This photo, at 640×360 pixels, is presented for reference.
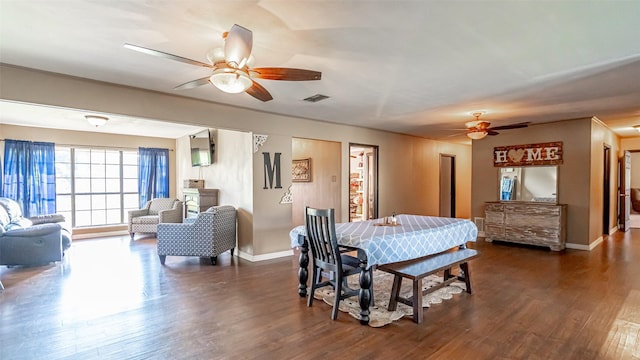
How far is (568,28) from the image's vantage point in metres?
2.28

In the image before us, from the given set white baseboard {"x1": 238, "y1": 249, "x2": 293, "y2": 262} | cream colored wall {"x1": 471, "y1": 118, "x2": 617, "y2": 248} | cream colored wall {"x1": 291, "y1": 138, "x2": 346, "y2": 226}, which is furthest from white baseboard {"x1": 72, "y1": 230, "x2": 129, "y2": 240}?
cream colored wall {"x1": 471, "y1": 118, "x2": 617, "y2": 248}

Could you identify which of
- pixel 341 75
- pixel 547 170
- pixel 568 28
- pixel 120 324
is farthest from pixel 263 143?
pixel 547 170

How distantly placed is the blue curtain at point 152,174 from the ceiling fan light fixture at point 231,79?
640cm

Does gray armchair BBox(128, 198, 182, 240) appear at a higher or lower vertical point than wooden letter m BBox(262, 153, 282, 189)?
lower

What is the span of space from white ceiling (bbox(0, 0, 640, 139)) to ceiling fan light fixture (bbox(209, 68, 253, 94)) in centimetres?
32

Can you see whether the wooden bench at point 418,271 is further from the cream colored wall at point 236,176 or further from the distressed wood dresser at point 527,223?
the distressed wood dresser at point 527,223

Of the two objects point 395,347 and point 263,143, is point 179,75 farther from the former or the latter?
point 395,347

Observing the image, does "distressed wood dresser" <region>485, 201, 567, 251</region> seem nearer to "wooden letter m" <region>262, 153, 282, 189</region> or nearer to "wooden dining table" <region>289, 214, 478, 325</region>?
"wooden dining table" <region>289, 214, 478, 325</region>

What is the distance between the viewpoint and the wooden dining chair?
2.91m

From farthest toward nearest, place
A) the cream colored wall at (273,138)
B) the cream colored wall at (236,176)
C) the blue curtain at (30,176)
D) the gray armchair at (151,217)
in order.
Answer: the gray armchair at (151,217)
the blue curtain at (30,176)
the cream colored wall at (236,176)
the cream colored wall at (273,138)

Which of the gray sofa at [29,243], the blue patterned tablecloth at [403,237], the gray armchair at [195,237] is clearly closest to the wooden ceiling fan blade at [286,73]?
the blue patterned tablecloth at [403,237]

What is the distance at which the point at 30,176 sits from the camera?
250 inches

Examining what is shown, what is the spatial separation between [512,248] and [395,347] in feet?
14.8

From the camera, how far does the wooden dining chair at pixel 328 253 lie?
2906mm
